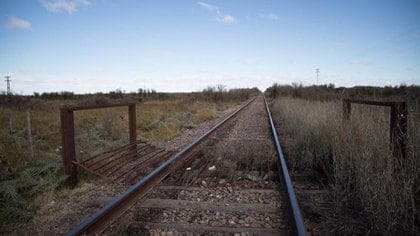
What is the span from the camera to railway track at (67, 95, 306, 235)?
8.29 feet

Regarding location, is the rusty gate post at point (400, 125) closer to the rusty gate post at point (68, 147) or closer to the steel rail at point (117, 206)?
the steel rail at point (117, 206)

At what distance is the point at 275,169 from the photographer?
14.5 ft

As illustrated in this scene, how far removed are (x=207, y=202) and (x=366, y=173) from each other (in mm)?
2003

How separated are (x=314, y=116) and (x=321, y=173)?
3.35 metres

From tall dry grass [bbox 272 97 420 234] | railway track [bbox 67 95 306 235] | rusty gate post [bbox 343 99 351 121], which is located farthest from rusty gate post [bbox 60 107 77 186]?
rusty gate post [bbox 343 99 351 121]

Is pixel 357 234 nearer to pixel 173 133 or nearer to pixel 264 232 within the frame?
pixel 264 232

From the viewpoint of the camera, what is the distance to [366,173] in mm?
3131

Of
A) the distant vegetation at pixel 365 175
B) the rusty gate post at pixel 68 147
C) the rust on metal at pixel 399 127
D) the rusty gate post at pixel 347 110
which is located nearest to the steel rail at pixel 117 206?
the rusty gate post at pixel 68 147

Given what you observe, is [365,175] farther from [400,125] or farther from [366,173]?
[400,125]

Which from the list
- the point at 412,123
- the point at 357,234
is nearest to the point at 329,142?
the point at 412,123

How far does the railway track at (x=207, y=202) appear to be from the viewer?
2.53 m

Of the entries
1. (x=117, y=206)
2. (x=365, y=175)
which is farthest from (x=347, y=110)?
(x=117, y=206)

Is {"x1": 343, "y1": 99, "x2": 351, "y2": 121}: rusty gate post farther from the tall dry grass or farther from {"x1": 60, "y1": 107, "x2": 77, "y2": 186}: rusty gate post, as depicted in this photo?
{"x1": 60, "y1": 107, "x2": 77, "y2": 186}: rusty gate post

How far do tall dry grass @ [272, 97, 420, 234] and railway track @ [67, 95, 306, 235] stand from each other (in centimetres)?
54
